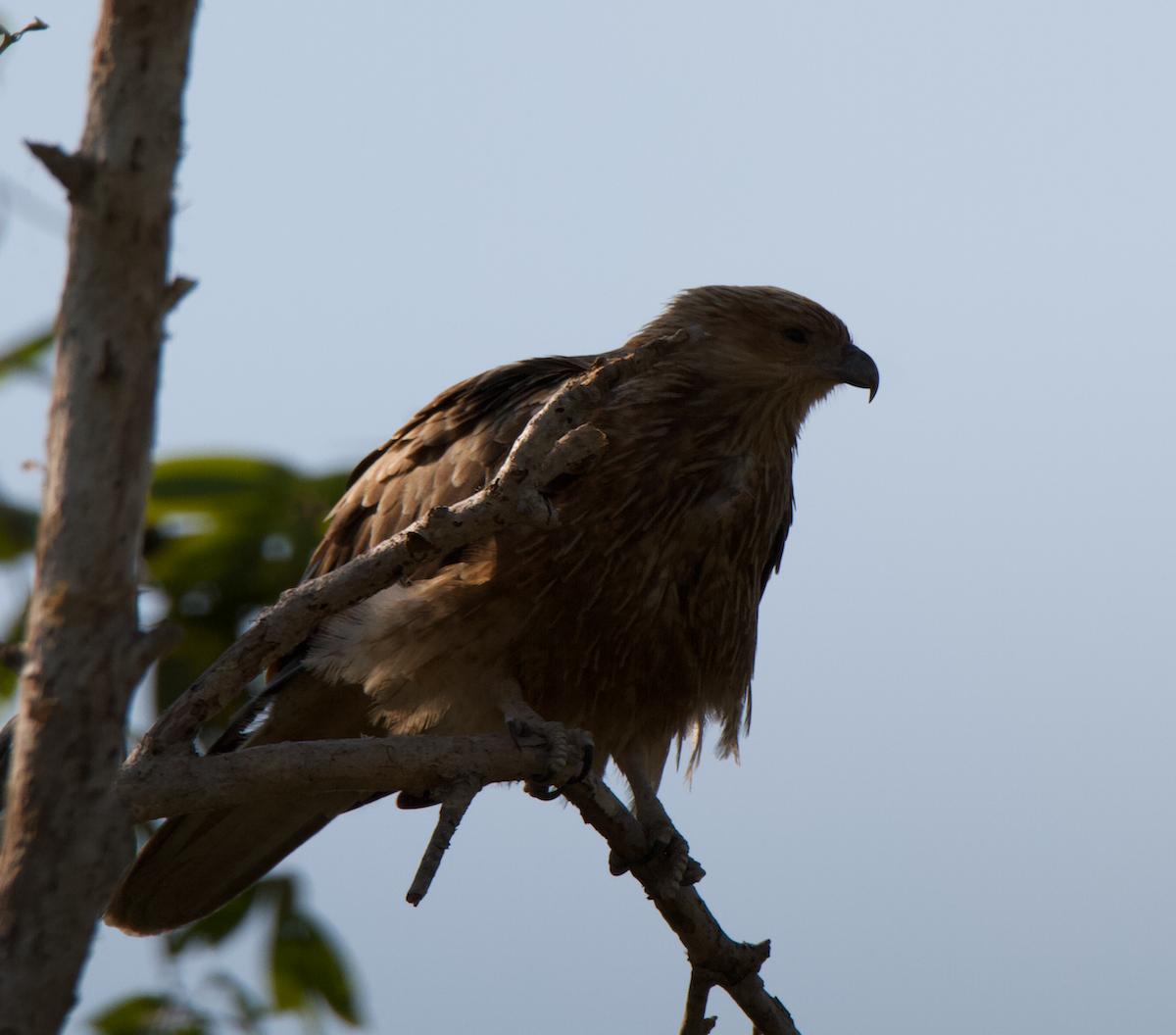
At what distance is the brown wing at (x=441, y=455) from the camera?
13.6 feet

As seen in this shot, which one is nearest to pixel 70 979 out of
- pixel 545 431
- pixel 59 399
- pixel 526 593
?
pixel 59 399

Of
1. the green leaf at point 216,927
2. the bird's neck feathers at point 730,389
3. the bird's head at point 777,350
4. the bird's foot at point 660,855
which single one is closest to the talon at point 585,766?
the bird's foot at point 660,855

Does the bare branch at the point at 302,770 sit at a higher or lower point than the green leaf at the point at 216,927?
higher

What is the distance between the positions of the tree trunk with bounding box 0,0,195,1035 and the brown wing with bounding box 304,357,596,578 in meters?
2.33

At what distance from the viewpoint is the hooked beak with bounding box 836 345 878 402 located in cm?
439

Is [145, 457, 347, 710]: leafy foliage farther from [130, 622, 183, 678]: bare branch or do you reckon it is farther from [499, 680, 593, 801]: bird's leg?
[130, 622, 183, 678]: bare branch

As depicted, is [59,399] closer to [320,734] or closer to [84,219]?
[84,219]

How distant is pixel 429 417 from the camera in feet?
15.1

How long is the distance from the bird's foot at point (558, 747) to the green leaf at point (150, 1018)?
1.21m

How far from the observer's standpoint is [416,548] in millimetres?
2521

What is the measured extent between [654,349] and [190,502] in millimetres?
2477

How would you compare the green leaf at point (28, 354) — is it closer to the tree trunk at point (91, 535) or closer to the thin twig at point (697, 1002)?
the tree trunk at point (91, 535)

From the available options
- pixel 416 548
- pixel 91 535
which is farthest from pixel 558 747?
pixel 91 535

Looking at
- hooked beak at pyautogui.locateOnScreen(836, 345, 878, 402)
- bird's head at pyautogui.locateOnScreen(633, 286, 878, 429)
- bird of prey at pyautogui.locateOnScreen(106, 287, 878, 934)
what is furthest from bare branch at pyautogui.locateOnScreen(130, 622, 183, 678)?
hooked beak at pyautogui.locateOnScreen(836, 345, 878, 402)
